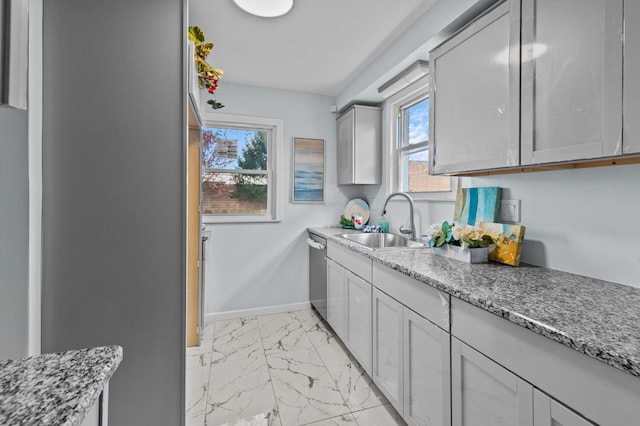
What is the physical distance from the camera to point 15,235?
986mm

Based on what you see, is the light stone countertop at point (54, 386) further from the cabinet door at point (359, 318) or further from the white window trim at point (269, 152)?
the white window trim at point (269, 152)

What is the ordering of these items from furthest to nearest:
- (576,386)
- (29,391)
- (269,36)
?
(269,36), (576,386), (29,391)

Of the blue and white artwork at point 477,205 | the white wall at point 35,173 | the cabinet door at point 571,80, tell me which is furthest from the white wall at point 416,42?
the white wall at point 35,173

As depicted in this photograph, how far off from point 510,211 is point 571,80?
741 millimetres

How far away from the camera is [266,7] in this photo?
6.02 feet

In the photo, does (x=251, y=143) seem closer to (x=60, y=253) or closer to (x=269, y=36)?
(x=269, y=36)

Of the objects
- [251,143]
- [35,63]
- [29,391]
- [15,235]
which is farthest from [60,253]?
[251,143]

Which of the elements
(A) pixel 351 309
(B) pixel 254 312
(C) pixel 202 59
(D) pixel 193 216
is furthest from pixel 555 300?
(B) pixel 254 312

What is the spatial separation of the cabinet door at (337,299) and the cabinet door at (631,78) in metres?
1.74

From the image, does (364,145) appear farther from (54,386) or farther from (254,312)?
(54,386)

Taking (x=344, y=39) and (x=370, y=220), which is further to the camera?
(x=370, y=220)

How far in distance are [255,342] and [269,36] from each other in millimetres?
2442

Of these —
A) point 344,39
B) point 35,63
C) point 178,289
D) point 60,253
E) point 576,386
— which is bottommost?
point 576,386

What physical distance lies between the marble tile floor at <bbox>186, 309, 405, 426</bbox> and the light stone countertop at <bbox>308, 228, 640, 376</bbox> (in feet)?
3.03
